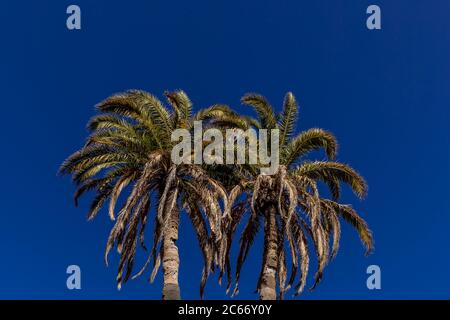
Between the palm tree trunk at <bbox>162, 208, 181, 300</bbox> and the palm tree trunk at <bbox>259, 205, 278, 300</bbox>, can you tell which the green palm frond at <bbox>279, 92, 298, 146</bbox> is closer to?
the palm tree trunk at <bbox>259, 205, 278, 300</bbox>

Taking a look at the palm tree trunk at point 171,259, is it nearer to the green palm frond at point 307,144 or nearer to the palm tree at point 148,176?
the palm tree at point 148,176

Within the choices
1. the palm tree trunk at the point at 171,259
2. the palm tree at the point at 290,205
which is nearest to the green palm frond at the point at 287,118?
the palm tree at the point at 290,205

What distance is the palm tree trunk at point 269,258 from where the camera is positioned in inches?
878

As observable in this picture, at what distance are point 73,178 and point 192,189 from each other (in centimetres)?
546

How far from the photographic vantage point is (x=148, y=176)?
21.4 meters

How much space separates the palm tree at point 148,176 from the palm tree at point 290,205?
4.02 ft

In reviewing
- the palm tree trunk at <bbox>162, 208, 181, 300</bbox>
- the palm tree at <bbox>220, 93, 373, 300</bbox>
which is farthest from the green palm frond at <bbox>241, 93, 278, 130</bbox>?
the palm tree trunk at <bbox>162, 208, 181, 300</bbox>

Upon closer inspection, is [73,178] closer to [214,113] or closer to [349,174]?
[214,113]

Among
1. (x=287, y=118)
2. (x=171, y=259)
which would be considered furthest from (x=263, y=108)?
(x=171, y=259)

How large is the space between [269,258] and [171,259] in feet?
14.3

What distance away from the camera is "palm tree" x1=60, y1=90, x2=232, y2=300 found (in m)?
21.5

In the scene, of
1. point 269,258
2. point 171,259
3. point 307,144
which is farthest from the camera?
point 307,144

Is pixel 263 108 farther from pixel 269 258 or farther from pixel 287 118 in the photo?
pixel 269 258
